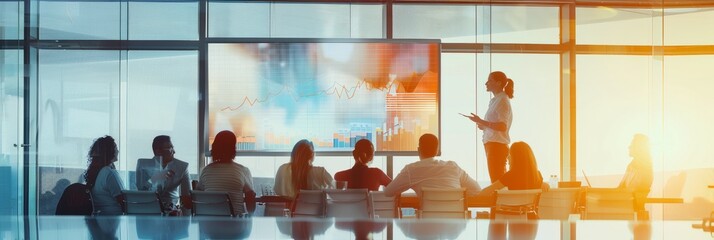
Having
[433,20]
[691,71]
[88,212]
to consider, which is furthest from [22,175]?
[691,71]

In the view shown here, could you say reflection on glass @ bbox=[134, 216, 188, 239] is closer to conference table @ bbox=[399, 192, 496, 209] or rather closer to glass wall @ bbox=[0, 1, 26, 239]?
conference table @ bbox=[399, 192, 496, 209]

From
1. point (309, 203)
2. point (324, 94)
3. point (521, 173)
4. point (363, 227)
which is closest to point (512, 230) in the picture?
point (363, 227)

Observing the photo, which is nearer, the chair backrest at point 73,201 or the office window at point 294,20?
the chair backrest at point 73,201

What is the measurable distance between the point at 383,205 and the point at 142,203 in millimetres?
1784

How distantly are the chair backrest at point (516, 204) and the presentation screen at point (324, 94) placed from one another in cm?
366

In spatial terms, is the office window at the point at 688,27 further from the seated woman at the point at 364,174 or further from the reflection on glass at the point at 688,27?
the seated woman at the point at 364,174

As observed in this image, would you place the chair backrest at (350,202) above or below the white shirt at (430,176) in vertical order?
below

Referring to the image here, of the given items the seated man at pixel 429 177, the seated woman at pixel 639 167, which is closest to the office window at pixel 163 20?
the seated man at pixel 429 177

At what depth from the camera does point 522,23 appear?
362 inches

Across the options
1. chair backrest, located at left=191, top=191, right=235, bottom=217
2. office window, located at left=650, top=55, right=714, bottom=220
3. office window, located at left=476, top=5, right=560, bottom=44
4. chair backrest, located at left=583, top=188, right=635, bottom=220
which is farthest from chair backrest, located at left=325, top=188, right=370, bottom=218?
office window, located at left=650, top=55, right=714, bottom=220

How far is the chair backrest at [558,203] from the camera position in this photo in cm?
711

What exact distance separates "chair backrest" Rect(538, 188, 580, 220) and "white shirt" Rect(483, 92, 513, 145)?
5.60 feet

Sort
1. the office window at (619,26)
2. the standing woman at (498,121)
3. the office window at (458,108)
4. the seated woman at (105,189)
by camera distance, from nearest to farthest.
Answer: the seated woman at (105,189) < the office window at (619,26) < the standing woman at (498,121) < the office window at (458,108)

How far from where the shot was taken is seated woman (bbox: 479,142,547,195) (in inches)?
284
